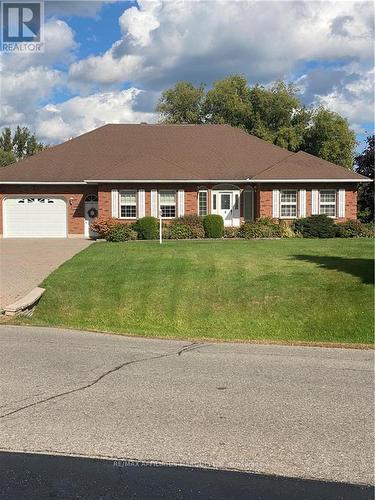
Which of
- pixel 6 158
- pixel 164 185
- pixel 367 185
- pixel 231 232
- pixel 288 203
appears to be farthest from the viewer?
pixel 6 158

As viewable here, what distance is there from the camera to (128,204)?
3072cm

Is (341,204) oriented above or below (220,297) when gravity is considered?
above

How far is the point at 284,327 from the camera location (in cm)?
1218

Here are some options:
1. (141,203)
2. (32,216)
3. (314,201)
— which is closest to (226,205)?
(314,201)

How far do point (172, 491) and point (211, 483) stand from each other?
31 centimetres

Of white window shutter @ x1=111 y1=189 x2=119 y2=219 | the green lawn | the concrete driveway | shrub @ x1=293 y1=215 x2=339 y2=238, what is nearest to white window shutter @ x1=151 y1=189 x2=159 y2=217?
white window shutter @ x1=111 y1=189 x2=119 y2=219

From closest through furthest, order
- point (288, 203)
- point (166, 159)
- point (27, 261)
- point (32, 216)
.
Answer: point (27, 261), point (288, 203), point (32, 216), point (166, 159)

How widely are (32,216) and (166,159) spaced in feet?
27.1

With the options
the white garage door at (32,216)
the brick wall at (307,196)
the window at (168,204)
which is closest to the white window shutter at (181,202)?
the window at (168,204)

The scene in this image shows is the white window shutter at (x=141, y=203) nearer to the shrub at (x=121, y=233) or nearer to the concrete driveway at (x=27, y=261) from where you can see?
the shrub at (x=121, y=233)

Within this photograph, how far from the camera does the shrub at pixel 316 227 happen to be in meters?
29.3

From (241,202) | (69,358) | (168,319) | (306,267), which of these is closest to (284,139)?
(241,202)

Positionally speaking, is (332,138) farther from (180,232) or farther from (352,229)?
(180,232)

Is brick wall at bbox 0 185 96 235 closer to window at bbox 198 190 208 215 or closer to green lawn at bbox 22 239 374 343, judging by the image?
window at bbox 198 190 208 215
